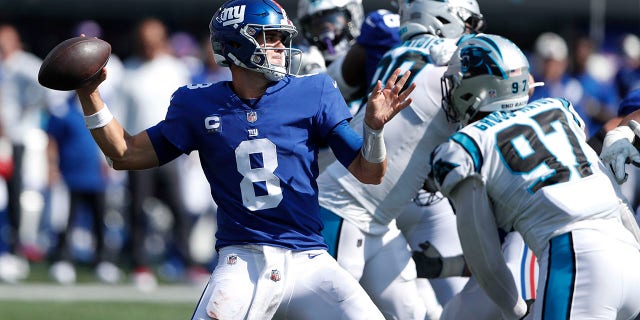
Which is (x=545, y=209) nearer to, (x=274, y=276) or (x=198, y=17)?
(x=274, y=276)

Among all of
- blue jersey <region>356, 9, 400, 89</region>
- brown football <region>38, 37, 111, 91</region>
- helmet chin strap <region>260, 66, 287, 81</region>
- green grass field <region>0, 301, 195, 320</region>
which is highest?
brown football <region>38, 37, 111, 91</region>

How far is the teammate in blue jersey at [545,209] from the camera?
4.16 meters

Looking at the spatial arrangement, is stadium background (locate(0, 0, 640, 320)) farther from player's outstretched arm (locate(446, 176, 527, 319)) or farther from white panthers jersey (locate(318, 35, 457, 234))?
player's outstretched arm (locate(446, 176, 527, 319))

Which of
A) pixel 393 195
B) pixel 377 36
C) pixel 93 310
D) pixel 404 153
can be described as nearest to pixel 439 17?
pixel 377 36

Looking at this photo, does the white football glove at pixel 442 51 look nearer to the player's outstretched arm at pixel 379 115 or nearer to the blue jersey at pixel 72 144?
the player's outstretched arm at pixel 379 115

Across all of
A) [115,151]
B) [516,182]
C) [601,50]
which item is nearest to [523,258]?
[516,182]

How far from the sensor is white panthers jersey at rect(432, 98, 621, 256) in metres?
4.23

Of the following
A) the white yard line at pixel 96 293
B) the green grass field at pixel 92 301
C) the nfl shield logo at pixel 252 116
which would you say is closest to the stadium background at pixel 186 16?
the green grass field at pixel 92 301

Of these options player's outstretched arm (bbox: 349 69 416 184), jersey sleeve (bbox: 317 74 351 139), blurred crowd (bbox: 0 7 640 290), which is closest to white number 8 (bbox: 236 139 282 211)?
jersey sleeve (bbox: 317 74 351 139)

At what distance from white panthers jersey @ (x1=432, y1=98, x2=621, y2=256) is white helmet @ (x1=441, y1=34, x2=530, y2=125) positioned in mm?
244

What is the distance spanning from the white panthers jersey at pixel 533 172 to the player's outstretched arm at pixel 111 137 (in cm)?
110

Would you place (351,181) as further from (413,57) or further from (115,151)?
(115,151)

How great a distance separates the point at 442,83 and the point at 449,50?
285 millimetres

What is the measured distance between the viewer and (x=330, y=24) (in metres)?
6.54
